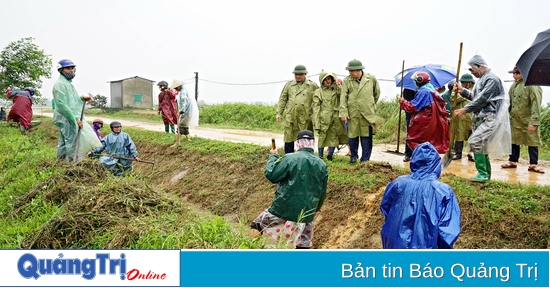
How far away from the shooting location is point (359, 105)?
25.7ft

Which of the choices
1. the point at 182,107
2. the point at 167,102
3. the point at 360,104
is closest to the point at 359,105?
the point at 360,104

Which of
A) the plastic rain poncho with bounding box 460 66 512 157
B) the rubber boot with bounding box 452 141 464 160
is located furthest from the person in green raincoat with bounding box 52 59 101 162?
the rubber boot with bounding box 452 141 464 160

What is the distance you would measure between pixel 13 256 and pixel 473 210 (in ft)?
16.0

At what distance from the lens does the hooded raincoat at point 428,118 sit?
7.03 meters

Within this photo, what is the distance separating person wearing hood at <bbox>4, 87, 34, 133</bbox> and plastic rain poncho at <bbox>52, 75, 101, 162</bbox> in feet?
28.3

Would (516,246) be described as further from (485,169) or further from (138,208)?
(138,208)

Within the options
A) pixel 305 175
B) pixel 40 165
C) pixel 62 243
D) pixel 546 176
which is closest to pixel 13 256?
pixel 62 243

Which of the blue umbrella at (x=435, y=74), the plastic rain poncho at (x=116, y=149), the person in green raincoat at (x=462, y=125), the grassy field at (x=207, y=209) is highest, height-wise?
the blue umbrella at (x=435, y=74)

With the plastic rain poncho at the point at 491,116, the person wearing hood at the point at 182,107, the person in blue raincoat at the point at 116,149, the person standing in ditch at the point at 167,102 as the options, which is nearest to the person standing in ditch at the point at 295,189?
the plastic rain poncho at the point at 491,116

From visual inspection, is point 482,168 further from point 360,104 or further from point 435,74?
point 435,74

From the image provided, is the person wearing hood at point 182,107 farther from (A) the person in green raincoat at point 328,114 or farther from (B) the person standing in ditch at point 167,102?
(A) the person in green raincoat at point 328,114

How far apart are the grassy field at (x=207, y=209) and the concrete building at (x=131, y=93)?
23624mm

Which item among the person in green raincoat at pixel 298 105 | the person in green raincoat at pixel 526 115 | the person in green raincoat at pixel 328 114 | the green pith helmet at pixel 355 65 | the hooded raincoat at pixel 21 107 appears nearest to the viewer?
the person in green raincoat at pixel 526 115

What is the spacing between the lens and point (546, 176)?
727cm
